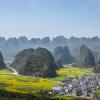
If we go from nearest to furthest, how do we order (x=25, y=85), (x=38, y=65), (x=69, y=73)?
(x=25, y=85) < (x=38, y=65) < (x=69, y=73)

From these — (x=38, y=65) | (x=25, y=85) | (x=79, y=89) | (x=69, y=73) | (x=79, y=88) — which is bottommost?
(x=79, y=89)

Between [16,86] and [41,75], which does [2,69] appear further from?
[16,86]

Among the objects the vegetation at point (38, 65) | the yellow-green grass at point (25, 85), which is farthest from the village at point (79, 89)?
the vegetation at point (38, 65)

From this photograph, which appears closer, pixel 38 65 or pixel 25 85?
pixel 25 85

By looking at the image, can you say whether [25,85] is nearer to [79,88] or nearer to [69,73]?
[79,88]

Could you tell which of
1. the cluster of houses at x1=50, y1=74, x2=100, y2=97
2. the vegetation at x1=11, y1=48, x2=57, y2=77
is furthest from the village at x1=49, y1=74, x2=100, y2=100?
the vegetation at x1=11, y1=48, x2=57, y2=77

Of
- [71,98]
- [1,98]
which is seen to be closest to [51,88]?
[71,98]

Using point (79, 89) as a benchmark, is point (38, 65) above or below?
above

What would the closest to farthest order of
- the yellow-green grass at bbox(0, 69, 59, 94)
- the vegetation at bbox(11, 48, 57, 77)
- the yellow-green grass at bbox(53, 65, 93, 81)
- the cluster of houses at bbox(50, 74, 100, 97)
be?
the cluster of houses at bbox(50, 74, 100, 97)
the yellow-green grass at bbox(0, 69, 59, 94)
the yellow-green grass at bbox(53, 65, 93, 81)
the vegetation at bbox(11, 48, 57, 77)

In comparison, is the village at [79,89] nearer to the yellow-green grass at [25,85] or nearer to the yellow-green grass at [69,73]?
the yellow-green grass at [25,85]

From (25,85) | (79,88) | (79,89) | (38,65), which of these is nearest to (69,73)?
(38,65)

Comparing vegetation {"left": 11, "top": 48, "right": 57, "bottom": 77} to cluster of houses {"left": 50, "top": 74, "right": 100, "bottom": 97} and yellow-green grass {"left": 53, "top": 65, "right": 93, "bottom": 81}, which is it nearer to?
yellow-green grass {"left": 53, "top": 65, "right": 93, "bottom": 81}

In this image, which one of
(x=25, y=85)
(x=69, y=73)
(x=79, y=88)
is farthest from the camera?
(x=69, y=73)
